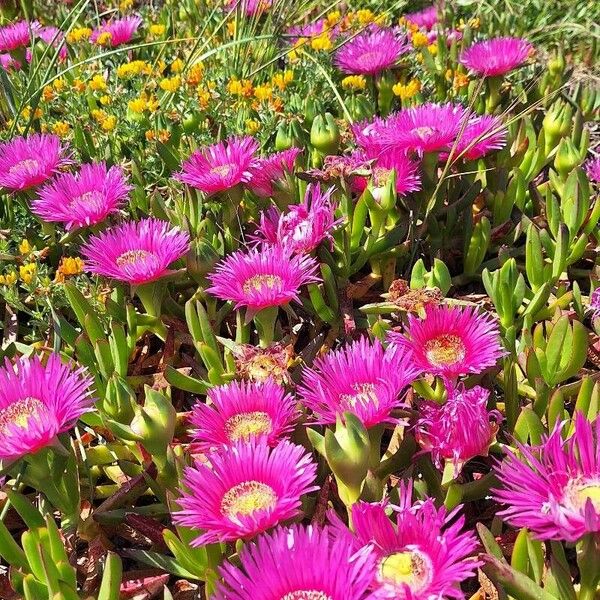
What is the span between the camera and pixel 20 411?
106 centimetres

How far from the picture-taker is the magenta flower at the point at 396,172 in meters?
1.48

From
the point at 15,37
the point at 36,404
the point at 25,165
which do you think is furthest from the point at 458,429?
the point at 15,37

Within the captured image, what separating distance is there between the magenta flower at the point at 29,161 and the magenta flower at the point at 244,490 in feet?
2.73

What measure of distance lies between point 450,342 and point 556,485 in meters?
0.29

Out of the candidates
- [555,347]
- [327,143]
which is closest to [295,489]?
[555,347]

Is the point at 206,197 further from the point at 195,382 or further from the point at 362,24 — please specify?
the point at 362,24

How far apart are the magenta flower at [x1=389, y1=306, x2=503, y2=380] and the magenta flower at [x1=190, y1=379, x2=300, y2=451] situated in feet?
0.60

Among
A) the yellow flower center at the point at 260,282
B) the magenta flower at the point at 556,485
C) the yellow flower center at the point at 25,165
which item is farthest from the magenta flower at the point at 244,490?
the yellow flower center at the point at 25,165

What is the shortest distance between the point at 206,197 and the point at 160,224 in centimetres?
17

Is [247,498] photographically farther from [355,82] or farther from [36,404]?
[355,82]

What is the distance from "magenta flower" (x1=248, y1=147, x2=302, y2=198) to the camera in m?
1.52

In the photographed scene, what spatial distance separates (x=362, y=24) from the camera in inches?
94.3

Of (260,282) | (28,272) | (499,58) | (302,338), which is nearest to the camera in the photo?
(260,282)

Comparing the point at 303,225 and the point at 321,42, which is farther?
the point at 321,42
